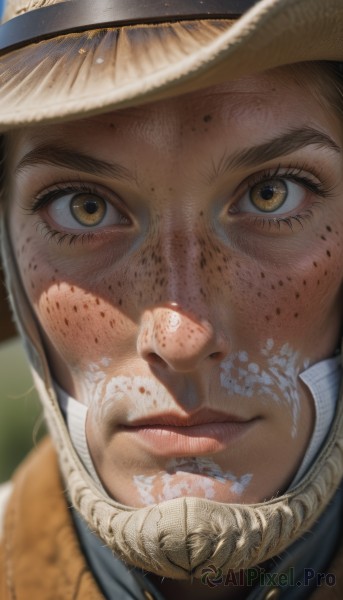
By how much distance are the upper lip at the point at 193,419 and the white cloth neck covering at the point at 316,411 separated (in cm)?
19

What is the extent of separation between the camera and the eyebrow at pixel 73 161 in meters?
1.42

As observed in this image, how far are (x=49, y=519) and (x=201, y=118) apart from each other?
109cm

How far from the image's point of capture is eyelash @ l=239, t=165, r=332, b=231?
147cm

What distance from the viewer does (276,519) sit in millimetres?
1464

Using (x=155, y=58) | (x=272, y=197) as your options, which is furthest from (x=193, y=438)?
(x=155, y=58)

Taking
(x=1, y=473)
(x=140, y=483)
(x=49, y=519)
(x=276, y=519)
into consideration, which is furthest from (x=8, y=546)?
(x=1, y=473)

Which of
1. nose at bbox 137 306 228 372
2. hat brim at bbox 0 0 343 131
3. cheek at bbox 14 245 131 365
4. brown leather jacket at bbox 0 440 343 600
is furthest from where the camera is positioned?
brown leather jacket at bbox 0 440 343 600

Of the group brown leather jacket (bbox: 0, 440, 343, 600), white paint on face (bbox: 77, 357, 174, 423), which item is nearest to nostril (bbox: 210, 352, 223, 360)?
white paint on face (bbox: 77, 357, 174, 423)

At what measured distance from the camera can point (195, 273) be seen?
1.39 metres

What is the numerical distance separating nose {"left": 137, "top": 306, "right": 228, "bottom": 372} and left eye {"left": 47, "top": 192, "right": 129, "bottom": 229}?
0.22m

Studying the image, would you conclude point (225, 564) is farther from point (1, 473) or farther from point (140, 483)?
point (1, 473)

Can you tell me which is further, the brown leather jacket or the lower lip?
the brown leather jacket

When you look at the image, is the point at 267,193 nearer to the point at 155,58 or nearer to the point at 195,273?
the point at 195,273

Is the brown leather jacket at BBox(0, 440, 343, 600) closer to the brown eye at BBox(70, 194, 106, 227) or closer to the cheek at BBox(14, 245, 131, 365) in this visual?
the cheek at BBox(14, 245, 131, 365)
